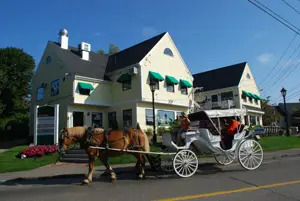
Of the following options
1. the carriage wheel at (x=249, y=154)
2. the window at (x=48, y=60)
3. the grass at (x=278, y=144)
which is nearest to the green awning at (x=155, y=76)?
the grass at (x=278, y=144)

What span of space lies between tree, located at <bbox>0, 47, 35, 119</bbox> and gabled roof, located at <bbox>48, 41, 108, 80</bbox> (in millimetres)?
13666

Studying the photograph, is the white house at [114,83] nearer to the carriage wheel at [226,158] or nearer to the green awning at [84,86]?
the green awning at [84,86]

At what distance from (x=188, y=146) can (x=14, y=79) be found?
37.5 m

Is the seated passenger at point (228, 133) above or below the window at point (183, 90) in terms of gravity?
below

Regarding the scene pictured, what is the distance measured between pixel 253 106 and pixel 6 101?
3328 cm

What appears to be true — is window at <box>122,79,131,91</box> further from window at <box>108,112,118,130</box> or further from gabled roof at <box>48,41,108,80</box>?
window at <box>108,112,118,130</box>

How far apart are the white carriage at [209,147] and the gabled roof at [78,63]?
633 inches

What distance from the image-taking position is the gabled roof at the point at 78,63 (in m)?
Result: 25.6

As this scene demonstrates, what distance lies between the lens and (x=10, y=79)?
4091 centimetres

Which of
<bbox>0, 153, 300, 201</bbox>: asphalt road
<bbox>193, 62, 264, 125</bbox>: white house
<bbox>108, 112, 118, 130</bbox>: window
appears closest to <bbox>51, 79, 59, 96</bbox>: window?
<bbox>108, 112, 118, 130</bbox>: window

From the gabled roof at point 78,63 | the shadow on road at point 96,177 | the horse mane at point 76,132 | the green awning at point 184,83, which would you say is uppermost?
the gabled roof at point 78,63

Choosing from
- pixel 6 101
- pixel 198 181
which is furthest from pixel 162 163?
pixel 6 101

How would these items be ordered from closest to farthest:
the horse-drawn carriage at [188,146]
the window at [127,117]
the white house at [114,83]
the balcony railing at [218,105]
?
the horse-drawn carriage at [188,146] < the white house at [114,83] < the window at [127,117] < the balcony railing at [218,105]

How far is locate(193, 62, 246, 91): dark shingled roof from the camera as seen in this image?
123ft
